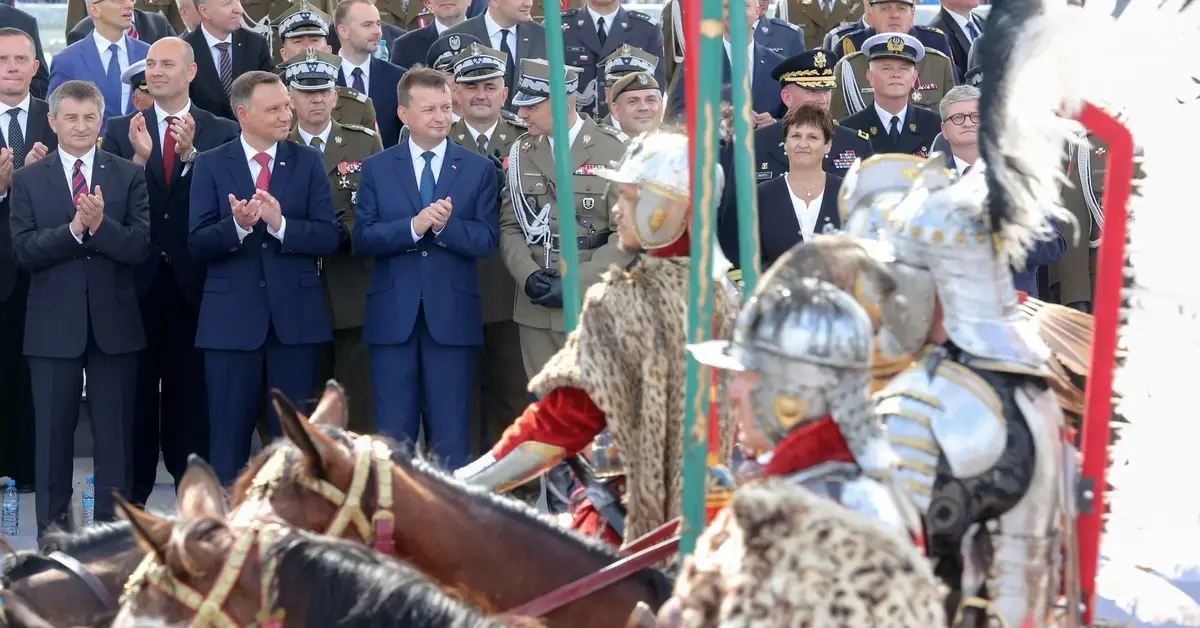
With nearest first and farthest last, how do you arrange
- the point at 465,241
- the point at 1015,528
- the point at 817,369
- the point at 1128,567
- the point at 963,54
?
1. the point at 817,369
2. the point at 1015,528
3. the point at 1128,567
4. the point at 465,241
5. the point at 963,54

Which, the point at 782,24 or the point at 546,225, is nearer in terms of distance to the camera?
the point at 546,225

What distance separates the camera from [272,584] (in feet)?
11.0

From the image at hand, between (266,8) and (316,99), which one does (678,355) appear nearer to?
(316,99)

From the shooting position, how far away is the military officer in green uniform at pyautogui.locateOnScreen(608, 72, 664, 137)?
349 inches

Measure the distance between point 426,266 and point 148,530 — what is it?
4789 millimetres

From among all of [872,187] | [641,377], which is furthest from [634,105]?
[872,187]

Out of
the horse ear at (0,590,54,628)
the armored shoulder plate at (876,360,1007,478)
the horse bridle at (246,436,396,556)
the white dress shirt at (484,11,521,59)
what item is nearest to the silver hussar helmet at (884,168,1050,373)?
the armored shoulder plate at (876,360,1007,478)

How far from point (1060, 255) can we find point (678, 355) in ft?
12.4

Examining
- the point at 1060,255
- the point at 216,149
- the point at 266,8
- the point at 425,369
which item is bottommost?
the point at 425,369

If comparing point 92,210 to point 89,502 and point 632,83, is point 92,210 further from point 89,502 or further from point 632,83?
point 632,83

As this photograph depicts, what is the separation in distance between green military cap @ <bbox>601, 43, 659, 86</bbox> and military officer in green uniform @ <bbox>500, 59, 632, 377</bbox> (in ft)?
2.22

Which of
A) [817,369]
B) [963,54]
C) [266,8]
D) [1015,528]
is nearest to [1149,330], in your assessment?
[1015,528]

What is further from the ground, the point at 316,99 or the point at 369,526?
the point at 316,99

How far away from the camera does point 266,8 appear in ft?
37.5
